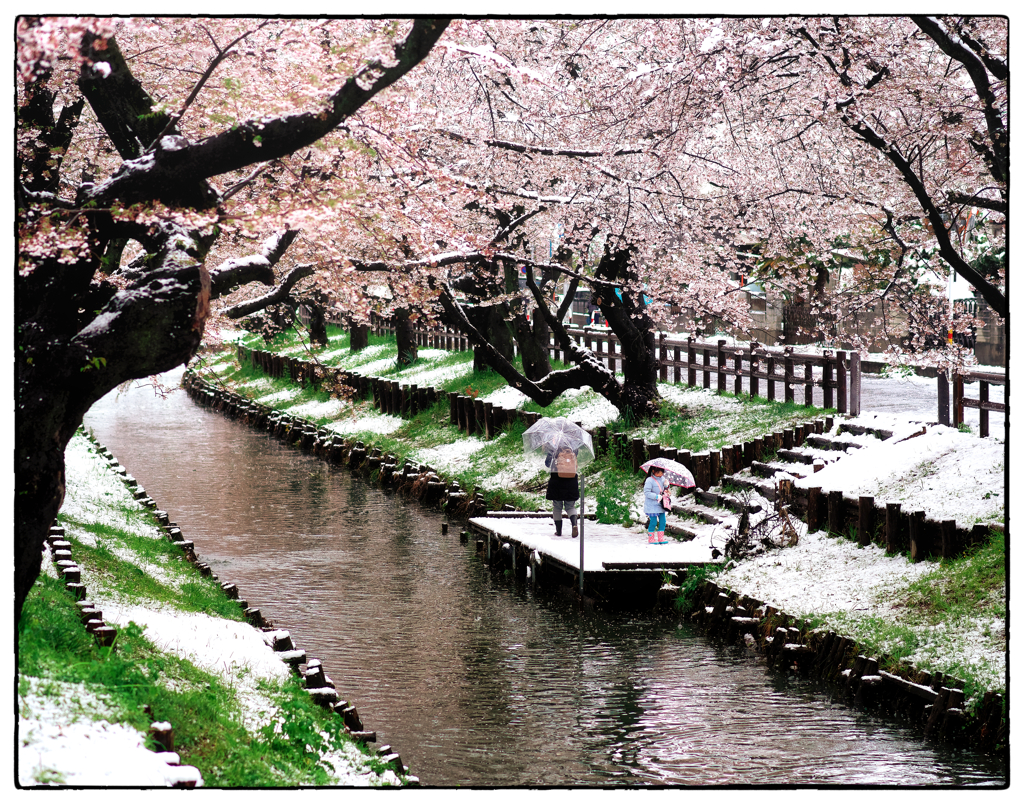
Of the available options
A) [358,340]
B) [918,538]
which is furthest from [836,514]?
[358,340]

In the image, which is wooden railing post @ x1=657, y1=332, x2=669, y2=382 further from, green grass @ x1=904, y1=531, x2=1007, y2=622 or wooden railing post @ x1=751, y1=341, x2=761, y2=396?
green grass @ x1=904, y1=531, x2=1007, y2=622

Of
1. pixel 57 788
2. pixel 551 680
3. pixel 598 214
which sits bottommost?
pixel 551 680

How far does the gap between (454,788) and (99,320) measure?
3.22 m

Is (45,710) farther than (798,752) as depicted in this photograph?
No

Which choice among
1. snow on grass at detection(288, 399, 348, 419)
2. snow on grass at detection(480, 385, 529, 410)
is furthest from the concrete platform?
snow on grass at detection(288, 399, 348, 419)

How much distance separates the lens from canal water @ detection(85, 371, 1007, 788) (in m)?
7.79

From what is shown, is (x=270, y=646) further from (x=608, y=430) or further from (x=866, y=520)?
(x=608, y=430)

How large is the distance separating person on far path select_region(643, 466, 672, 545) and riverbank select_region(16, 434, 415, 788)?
17.6 ft

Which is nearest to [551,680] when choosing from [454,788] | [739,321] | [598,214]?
[454,788]

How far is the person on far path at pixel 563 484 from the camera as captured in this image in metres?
13.7

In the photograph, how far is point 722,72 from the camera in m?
9.69

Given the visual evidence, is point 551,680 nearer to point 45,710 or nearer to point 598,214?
point 45,710

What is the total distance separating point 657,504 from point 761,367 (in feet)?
22.9

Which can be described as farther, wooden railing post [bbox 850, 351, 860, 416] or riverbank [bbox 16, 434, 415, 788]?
wooden railing post [bbox 850, 351, 860, 416]
